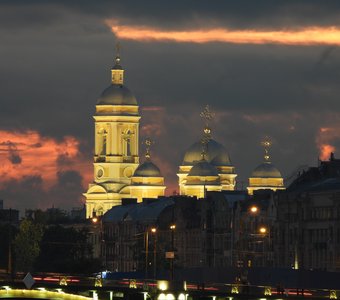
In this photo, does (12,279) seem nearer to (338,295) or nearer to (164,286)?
(164,286)

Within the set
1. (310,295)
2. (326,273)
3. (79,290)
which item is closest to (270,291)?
(310,295)

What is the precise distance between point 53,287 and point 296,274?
1074 inches

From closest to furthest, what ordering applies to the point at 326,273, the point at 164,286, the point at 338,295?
the point at 338,295 < the point at 164,286 < the point at 326,273

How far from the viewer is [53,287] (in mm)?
177375

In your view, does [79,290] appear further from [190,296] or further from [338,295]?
[338,295]

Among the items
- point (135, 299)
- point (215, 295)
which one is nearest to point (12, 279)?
point (135, 299)

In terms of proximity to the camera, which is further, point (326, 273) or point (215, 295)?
point (326, 273)

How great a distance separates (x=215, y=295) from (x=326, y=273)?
2706 centimetres

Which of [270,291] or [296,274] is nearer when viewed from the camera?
[270,291]

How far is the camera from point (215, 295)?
17262 cm

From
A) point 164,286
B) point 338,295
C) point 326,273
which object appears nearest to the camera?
point 338,295

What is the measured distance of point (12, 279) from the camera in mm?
187625

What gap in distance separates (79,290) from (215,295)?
10967 mm

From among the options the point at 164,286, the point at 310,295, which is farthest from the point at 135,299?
the point at 310,295
